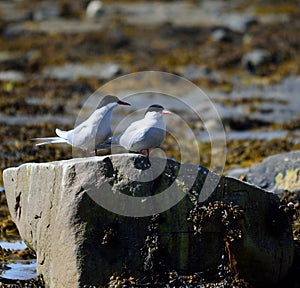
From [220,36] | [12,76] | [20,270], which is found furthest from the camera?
[220,36]

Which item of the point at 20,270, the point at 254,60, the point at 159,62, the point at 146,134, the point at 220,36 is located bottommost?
the point at 20,270

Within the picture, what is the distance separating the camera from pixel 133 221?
538 centimetres

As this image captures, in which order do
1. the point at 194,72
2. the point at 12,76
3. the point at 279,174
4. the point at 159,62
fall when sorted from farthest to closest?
1. the point at 159,62
2. the point at 194,72
3. the point at 12,76
4. the point at 279,174

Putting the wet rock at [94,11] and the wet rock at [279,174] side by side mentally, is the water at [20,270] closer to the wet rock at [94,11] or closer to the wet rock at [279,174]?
the wet rock at [279,174]

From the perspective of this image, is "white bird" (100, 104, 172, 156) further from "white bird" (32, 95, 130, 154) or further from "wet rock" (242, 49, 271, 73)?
"wet rock" (242, 49, 271, 73)

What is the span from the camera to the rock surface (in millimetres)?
5305

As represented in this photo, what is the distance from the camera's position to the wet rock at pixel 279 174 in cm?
810

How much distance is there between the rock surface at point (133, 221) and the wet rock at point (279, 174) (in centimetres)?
249

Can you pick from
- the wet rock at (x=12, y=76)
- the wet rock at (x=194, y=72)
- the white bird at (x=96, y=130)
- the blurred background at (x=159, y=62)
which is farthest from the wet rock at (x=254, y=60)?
the white bird at (x=96, y=130)

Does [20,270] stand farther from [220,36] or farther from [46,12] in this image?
[46,12]

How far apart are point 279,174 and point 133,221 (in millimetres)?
3254

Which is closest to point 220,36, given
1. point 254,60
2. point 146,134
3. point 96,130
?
point 254,60

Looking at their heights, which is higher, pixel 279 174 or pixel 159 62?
pixel 159 62

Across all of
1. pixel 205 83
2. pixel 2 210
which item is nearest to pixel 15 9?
pixel 205 83
